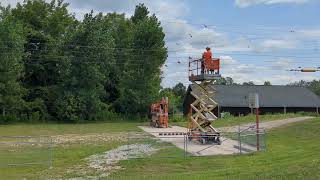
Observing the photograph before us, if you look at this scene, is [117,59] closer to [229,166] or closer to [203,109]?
[203,109]

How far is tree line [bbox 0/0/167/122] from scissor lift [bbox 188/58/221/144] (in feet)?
110

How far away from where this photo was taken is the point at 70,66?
64.1 m

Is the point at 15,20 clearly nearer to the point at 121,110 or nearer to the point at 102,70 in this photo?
the point at 102,70

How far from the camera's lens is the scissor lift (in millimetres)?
28703

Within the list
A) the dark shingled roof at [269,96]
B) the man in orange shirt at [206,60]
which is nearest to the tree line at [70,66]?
the dark shingled roof at [269,96]

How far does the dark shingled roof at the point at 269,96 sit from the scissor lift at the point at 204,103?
48.4 metres

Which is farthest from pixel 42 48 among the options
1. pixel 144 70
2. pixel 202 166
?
pixel 202 166

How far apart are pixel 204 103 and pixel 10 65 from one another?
34450 millimetres

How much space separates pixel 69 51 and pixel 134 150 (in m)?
41.2

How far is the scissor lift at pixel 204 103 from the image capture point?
28.7 meters

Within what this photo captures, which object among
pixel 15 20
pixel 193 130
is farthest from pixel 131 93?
pixel 193 130

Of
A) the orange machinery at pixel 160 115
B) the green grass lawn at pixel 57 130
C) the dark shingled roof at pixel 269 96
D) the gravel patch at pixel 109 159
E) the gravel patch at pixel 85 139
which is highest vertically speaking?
the dark shingled roof at pixel 269 96

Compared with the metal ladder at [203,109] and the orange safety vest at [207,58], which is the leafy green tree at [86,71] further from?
the orange safety vest at [207,58]

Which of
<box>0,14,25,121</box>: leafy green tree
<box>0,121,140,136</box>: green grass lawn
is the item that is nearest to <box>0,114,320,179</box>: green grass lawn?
<box>0,121,140,136</box>: green grass lawn
